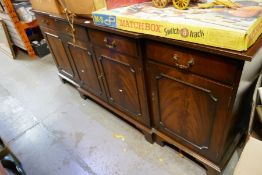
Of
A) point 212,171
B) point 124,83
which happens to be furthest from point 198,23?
point 212,171

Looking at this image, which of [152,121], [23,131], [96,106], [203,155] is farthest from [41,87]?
[203,155]

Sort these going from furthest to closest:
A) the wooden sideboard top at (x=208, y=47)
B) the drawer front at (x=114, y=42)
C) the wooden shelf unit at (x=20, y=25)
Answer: the wooden shelf unit at (x=20, y=25) < the drawer front at (x=114, y=42) < the wooden sideboard top at (x=208, y=47)

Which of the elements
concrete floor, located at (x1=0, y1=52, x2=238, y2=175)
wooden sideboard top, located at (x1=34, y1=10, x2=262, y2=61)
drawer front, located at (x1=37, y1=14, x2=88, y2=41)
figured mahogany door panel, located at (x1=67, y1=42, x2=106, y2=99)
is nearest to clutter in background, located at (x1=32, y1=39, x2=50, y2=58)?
concrete floor, located at (x1=0, y1=52, x2=238, y2=175)

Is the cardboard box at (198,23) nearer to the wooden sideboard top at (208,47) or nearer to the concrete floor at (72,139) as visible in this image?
the wooden sideboard top at (208,47)

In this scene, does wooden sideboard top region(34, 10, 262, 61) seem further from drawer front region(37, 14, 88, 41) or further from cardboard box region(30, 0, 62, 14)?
cardboard box region(30, 0, 62, 14)

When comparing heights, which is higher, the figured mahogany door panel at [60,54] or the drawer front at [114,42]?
the drawer front at [114,42]

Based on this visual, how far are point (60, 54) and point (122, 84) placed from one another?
2.77 feet

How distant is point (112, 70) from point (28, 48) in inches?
82.8

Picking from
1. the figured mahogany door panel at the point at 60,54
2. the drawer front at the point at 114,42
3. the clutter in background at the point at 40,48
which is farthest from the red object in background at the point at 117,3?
the clutter in background at the point at 40,48

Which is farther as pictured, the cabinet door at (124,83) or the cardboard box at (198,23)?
the cabinet door at (124,83)

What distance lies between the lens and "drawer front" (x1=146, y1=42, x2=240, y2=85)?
71cm

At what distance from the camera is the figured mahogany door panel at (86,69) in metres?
1.43

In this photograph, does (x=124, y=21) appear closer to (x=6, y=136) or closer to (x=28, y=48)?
(x=6, y=136)

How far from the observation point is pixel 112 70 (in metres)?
1.27
